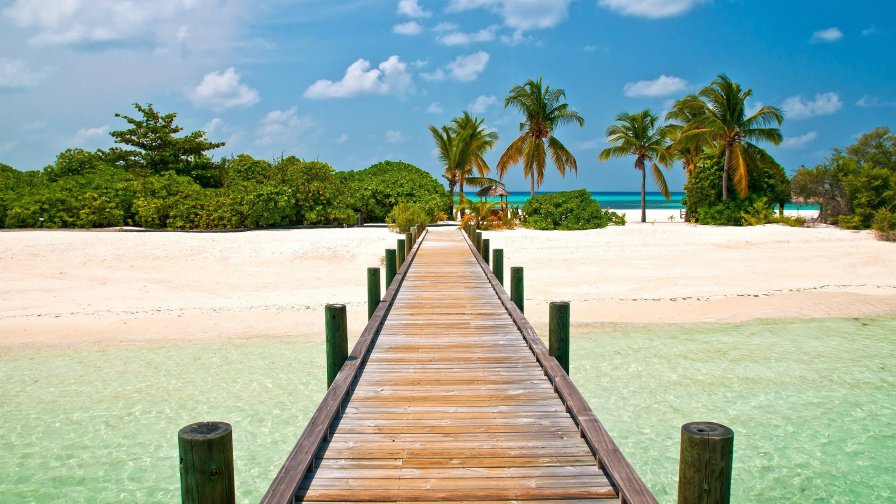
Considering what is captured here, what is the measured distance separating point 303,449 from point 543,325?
8462mm

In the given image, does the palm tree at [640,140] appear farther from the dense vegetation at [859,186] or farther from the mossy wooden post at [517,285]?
the mossy wooden post at [517,285]

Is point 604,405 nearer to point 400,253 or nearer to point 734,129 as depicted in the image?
point 400,253

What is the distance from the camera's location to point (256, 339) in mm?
11555

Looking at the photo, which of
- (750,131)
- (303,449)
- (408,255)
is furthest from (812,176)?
(303,449)

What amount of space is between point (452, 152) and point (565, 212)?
11338mm

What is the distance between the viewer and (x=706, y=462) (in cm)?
329

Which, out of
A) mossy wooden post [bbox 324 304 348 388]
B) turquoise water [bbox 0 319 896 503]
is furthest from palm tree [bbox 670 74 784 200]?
mossy wooden post [bbox 324 304 348 388]

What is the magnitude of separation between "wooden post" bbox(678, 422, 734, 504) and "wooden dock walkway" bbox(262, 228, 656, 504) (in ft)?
1.31

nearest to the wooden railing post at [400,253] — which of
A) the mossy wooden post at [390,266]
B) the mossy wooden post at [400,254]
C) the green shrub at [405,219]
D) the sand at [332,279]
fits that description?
the mossy wooden post at [400,254]

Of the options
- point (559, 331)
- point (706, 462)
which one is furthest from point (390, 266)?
point (706, 462)

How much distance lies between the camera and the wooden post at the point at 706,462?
327cm

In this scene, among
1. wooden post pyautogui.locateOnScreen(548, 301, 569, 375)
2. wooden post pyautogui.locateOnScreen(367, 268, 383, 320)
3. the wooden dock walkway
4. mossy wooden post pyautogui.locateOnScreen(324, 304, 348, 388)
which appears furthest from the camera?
wooden post pyautogui.locateOnScreen(367, 268, 383, 320)

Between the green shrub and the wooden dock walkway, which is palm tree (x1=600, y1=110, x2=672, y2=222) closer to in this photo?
the green shrub

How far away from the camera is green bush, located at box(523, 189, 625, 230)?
87.9 feet
